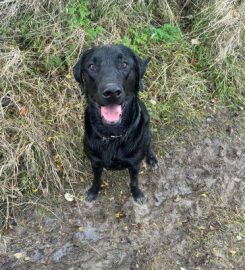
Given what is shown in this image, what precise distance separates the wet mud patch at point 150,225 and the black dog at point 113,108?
0.34m

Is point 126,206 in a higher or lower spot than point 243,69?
lower

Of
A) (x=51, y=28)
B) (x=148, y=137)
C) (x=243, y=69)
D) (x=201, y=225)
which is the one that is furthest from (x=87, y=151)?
(x=243, y=69)

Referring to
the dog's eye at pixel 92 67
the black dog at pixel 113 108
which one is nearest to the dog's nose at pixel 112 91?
the black dog at pixel 113 108

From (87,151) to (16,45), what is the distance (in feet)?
4.33

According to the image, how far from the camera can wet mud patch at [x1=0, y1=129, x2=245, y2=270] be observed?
3.03 metres

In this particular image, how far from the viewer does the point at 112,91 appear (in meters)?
2.35

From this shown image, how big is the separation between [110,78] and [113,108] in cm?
21

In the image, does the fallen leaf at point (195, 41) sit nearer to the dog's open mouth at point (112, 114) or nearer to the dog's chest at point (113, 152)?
the dog's chest at point (113, 152)

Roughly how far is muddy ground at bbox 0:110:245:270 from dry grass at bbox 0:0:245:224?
234 millimetres

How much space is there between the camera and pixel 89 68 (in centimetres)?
260

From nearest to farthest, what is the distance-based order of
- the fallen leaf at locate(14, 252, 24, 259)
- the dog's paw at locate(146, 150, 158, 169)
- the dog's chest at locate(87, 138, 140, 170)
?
the dog's chest at locate(87, 138, 140, 170)
the fallen leaf at locate(14, 252, 24, 259)
the dog's paw at locate(146, 150, 158, 169)

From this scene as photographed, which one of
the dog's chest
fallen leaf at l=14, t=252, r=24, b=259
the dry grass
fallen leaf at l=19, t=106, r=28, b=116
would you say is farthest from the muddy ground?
fallen leaf at l=19, t=106, r=28, b=116

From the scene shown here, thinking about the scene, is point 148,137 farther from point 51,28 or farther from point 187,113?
point 51,28

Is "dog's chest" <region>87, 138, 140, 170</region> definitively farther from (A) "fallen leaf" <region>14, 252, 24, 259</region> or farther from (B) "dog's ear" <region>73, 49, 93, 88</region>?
(A) "fallen leaf" <region>14, 252, 24, 259</region>
